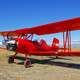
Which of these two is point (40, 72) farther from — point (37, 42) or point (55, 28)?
point (37, 42)

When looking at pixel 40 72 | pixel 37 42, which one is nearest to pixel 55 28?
pixel 37 42

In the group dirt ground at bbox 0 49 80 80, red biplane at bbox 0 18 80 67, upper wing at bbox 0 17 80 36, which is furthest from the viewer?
red biplane at bbox 0 18 80 67

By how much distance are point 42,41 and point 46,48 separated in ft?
2.09

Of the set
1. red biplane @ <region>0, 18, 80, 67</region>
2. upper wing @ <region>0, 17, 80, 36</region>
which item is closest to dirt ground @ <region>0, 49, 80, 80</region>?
red biplane @ <region>0, 18, 80, 67</region>

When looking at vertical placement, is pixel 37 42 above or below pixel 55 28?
below

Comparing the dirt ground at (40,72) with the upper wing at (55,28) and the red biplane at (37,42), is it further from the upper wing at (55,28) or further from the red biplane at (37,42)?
the upper wing at (55,28)

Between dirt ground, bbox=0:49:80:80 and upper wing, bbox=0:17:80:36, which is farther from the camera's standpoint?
upper wing, bbox=0:17:80:36

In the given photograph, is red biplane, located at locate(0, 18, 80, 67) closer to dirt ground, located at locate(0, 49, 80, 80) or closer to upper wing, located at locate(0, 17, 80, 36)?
upper wing, located at locate(0, 17, 80, 36)

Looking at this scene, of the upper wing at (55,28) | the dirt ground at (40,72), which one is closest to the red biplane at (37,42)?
the upper wing at (55,28)

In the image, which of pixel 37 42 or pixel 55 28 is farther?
pixel 37 42

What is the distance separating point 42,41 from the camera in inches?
594

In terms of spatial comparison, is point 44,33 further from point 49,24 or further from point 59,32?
point 49,24

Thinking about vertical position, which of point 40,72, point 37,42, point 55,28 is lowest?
point 40,72

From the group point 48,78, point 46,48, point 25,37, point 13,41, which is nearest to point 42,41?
point 46,48
